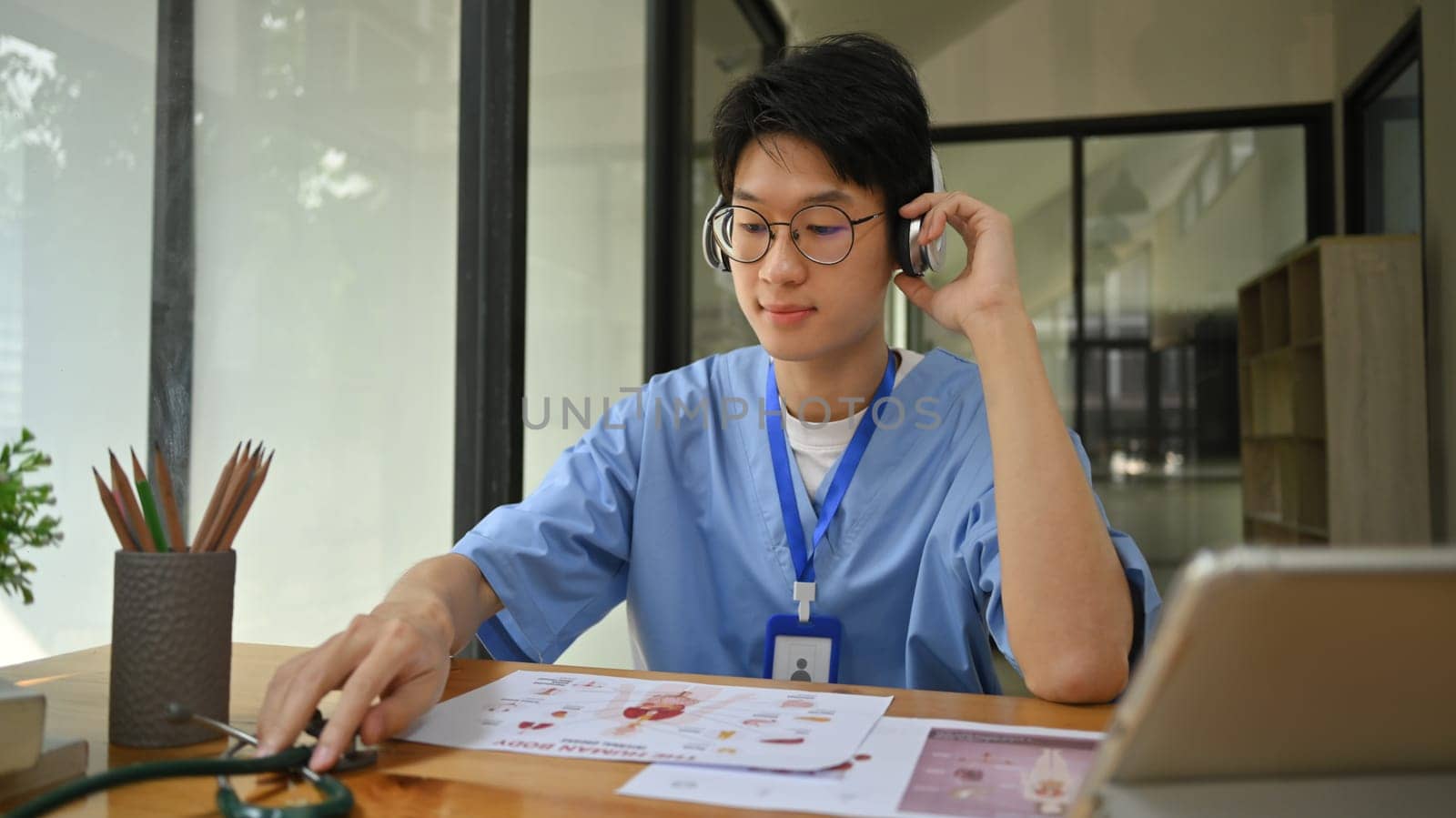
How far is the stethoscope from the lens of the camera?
0.56 metres

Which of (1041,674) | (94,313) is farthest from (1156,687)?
(94,313)

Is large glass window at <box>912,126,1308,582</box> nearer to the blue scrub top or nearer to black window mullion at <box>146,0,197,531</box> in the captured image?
the blue scrub top

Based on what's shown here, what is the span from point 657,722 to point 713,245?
76 centimetres

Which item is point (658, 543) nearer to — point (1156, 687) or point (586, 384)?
point (1156, 687)

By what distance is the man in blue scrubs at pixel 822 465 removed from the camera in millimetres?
1123

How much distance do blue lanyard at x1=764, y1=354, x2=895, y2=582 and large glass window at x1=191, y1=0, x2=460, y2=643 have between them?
2.35ft

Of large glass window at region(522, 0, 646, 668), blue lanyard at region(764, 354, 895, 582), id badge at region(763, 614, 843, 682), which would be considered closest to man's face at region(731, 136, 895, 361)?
blue lanyard at region(764, 354, 895, 582)

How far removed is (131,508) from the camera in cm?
73

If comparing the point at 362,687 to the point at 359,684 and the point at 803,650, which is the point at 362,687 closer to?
the point at 359,684

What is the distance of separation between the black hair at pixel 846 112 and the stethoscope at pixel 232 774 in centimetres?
86

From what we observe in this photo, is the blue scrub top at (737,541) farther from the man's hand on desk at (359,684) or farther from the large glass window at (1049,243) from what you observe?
the large glass window at (1049,243)

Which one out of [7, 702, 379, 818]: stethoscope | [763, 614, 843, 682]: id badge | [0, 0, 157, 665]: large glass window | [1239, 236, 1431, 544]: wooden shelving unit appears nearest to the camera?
[7, 702, 379, 818]: stethoscope

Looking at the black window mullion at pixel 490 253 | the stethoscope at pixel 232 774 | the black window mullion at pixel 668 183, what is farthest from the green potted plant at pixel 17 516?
the black window mullion at pixel 668 183

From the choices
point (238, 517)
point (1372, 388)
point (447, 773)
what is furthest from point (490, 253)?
point (1372, 388)
